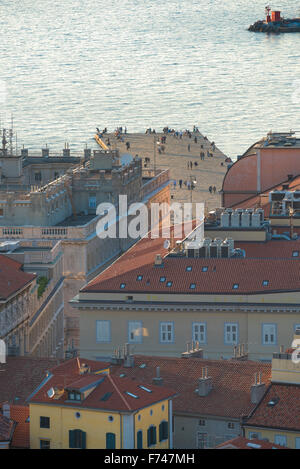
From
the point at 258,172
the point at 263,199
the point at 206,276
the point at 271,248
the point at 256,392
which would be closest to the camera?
the point at 256,392

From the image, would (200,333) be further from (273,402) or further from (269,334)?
(273,402)

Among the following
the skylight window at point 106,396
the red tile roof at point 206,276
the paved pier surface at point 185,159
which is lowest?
the paved pier surface at point 185,159

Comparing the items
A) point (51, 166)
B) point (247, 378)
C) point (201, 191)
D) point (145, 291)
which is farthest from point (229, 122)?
point (247, 378)

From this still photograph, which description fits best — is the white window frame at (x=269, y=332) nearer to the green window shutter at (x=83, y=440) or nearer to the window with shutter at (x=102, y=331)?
the window with shutter at (x=102, y=331)

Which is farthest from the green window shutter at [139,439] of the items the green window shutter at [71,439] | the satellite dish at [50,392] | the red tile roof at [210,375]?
the red tile roof at [210,375]

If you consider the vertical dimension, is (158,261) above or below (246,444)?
above

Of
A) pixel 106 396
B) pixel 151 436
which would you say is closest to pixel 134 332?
pixel 151 436
